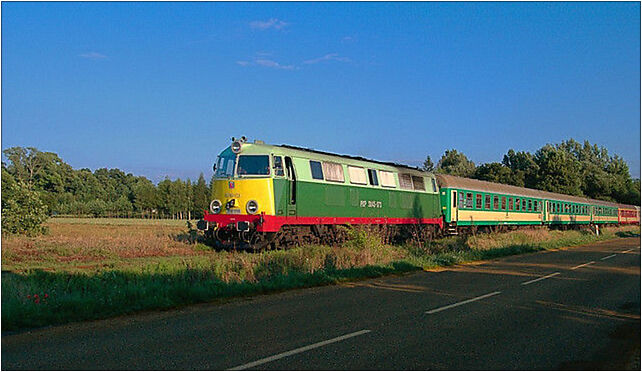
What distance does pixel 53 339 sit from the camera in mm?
8039

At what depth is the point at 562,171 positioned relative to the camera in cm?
8831

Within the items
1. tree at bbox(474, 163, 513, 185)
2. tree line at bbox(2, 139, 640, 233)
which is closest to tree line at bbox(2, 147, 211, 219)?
tree line at bbox(2, 139, 640, 233)

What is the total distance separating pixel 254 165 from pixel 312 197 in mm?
2755

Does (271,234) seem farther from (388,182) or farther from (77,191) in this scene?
(77,191)

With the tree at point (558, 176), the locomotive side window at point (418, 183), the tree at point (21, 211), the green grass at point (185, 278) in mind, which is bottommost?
the green grass at point (185, 278)

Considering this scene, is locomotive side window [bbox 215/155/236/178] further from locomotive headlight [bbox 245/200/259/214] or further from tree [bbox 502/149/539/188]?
tree [bbox 502/149/539/188]

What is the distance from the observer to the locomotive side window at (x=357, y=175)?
2503 centimetres

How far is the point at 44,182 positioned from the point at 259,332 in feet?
298

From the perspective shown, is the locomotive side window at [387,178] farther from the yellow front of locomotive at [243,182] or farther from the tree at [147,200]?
the tree at [147,200]

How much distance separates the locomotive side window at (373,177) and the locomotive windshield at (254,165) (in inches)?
253

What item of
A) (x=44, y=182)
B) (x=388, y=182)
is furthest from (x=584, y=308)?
(x=44, y=182)

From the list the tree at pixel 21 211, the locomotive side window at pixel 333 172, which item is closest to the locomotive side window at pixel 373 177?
the locomotive side window at pixel 333 172

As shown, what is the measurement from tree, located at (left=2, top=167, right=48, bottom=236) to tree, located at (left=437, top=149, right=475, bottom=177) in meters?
83.6

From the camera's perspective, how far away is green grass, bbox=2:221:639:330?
32.6 feet
